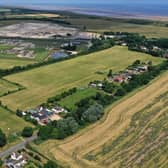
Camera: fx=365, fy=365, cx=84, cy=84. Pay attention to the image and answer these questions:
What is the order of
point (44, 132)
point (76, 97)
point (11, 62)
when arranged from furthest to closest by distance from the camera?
point (11, 62) → point (76, 97) → point (44, 132)

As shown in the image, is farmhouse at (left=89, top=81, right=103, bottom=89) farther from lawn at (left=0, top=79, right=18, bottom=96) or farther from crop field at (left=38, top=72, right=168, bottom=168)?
lawn at (left=0, top=79, right=18, bottom=96)

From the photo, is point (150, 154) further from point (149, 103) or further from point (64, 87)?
point (64, 87)

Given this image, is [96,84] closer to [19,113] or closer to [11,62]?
[19,113]

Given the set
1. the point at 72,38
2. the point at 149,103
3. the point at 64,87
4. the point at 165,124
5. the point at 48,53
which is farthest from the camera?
the point at 72,38

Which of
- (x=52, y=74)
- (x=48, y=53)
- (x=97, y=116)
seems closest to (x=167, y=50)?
(x=48, y=53)

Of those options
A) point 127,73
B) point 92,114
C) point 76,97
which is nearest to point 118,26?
point 127,73

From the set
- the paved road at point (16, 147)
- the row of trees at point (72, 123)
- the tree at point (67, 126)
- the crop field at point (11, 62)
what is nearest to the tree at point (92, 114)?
the row of trees at point (72, 123)
